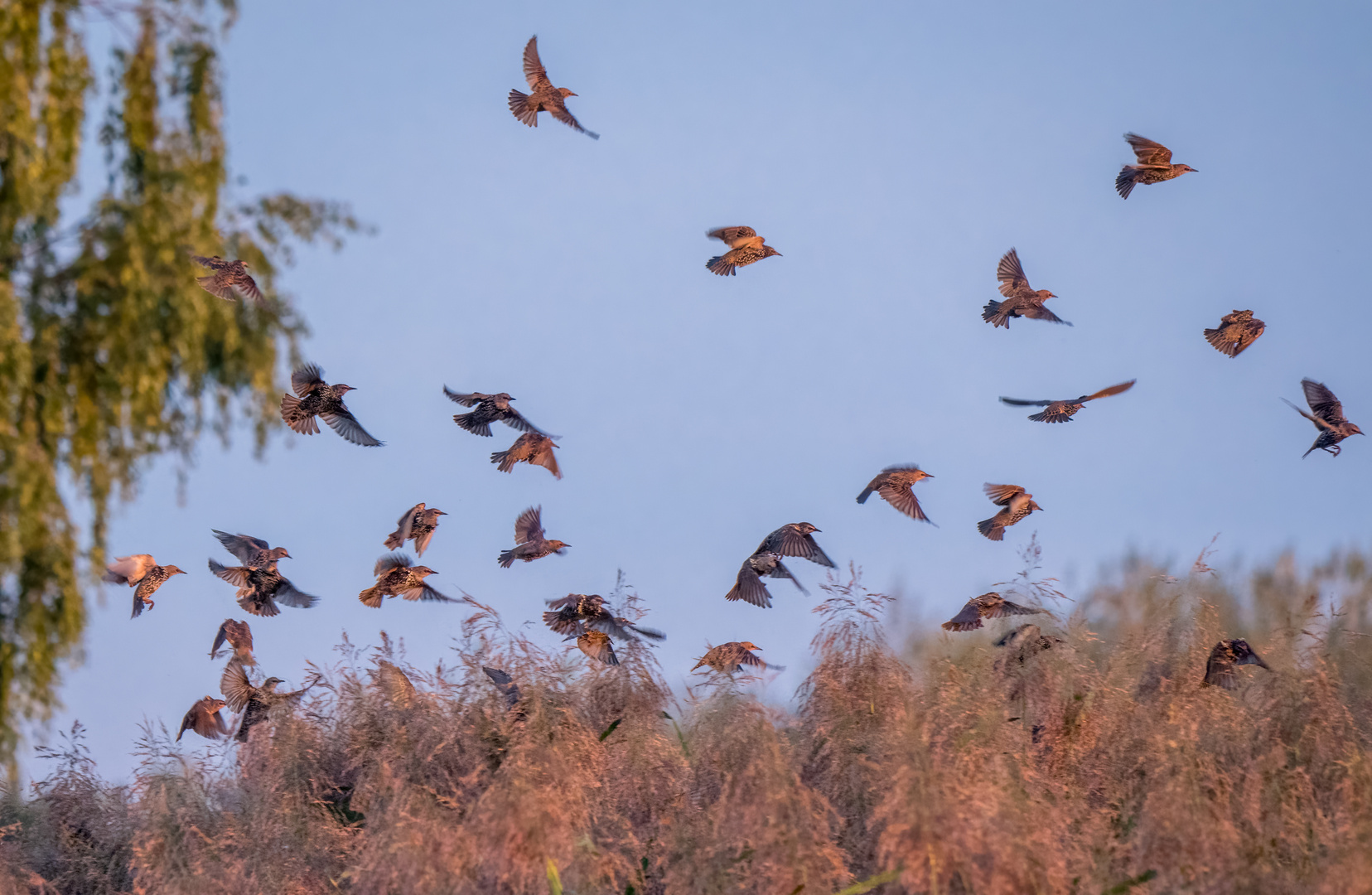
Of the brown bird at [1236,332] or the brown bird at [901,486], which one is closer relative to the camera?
the brown bird at [901,486]

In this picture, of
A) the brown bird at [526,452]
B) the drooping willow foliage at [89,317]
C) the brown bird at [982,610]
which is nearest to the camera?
the drooping willow foliage at [89,317]

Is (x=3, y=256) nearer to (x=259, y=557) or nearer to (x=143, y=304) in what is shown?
(x=143, y=304)

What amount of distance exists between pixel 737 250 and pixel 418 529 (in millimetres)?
4922

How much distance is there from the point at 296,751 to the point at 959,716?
7331 millimetres

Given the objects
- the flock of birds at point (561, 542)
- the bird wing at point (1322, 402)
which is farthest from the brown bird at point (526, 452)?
the bird wing at point (1322, 402)

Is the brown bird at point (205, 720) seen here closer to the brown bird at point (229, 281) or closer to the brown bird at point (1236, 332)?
the brown bird at point (229, 281)

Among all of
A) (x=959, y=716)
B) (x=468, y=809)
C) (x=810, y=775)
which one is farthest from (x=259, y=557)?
(x=959, y=716)

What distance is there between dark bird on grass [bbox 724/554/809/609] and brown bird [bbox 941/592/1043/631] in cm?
190

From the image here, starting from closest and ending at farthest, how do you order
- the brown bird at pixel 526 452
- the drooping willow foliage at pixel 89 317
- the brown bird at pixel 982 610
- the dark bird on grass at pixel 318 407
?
the drooping willow foliage at pixel 89 317 → the dark bird on grass at pixel 318 407 → the brown bird at pixel 982 610 → the brown bird at pixel 526 452

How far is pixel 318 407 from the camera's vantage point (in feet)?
39.7

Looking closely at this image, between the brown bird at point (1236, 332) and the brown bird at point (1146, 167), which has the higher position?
the brown bird at point (1146, 167)

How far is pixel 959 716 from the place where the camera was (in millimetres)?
10797

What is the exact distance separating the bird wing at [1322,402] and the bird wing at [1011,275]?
354 cm

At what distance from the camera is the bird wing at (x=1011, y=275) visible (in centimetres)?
1305
